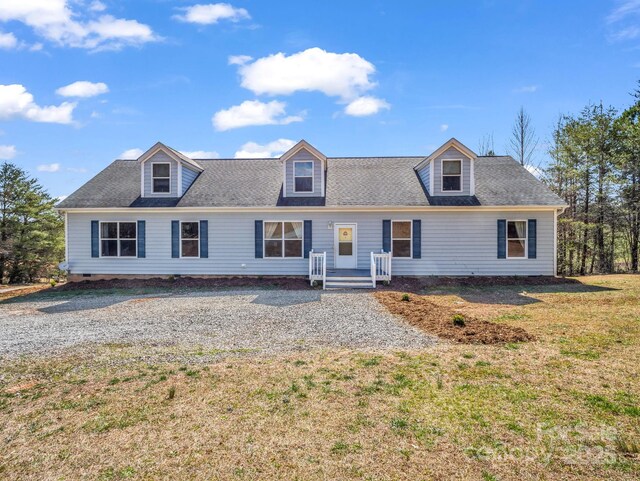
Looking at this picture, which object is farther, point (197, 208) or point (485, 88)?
point (485, 88)

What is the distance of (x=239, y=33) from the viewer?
12.1 m

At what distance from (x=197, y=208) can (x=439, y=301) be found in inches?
377

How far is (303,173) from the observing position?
48.6 ft

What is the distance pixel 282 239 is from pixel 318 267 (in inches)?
76.2

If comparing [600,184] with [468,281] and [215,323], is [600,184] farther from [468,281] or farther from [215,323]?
[215,323]

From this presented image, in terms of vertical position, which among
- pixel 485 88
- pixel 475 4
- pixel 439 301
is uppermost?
pixel 475 4

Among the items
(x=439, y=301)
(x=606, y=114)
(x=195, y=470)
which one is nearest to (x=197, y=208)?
(x=439, y=301)

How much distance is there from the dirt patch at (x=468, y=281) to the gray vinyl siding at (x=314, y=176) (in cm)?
465

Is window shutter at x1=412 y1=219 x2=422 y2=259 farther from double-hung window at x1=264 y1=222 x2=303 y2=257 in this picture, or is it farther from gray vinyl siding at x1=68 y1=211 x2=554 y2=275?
double-hung window at x1=264 y1=222 x2=303 y2=257

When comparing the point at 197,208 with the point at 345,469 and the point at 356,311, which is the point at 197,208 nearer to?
the point at 356,311

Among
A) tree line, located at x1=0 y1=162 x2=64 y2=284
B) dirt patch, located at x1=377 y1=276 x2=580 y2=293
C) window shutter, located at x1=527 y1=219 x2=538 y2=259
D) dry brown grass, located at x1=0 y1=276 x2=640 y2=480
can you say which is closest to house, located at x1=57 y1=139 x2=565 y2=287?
window shutter, located at x1=527 y1=219 x2=538 y2=259

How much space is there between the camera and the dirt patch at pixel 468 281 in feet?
42.8

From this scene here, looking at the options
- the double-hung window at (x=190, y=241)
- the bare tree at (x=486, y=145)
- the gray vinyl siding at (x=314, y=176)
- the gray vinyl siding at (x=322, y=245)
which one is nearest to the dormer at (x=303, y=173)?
the gray vinyl siding at (x=314, y=176)

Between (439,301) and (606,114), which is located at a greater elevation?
(606,114)
